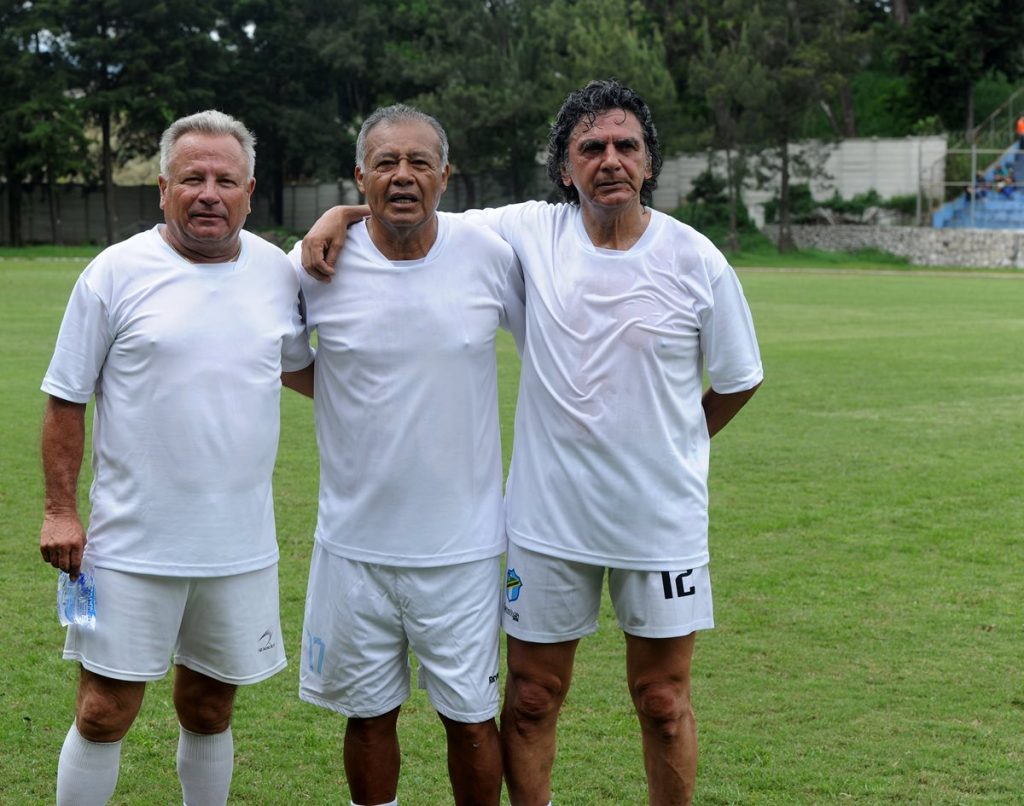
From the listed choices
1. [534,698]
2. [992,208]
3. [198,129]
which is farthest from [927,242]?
[198,129]

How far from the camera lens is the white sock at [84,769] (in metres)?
3.82

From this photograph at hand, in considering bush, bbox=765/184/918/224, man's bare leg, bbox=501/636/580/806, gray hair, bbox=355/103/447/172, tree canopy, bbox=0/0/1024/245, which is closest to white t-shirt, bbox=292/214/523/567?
gray hair, bbox=355/103/447/172

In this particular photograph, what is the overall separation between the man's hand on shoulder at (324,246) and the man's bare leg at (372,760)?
4.24 ft

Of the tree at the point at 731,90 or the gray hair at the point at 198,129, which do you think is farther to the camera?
the tree at the point at 731,90

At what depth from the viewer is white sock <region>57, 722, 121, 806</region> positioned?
150 inches

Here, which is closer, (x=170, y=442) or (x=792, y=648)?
(x=170, y=442)

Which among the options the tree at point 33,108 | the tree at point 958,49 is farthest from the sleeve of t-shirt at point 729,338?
the tree at point 33,108

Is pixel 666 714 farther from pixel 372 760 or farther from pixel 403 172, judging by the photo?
pixel 403 172

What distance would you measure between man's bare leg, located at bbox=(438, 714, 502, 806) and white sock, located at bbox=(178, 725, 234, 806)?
669mm

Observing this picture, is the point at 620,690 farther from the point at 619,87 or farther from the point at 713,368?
the point at 619,87

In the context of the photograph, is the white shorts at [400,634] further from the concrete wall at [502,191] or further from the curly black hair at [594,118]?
the concrete wall at [502,191]

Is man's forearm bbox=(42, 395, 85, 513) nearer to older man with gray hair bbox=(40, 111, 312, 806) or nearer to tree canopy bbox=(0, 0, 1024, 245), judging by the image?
older man with gray hair bbox=(40, 111, 312, 806)

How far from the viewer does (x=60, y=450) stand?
380 centimetres

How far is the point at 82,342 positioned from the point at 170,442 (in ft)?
1.15
